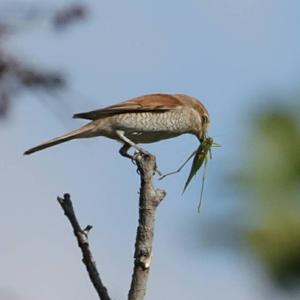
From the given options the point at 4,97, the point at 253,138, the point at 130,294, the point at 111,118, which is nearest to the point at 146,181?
the point at 130,294

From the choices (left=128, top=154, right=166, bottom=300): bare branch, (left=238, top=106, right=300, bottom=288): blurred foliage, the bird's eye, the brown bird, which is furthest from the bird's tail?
(left=238, top=106, right=300, bottom=288): blurred foliage

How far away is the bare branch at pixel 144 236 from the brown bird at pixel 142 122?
5188mm

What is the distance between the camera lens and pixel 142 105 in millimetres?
9828

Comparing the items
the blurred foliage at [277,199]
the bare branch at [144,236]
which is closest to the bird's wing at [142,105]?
the bare branch at [144,236]

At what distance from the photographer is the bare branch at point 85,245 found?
3221 mm

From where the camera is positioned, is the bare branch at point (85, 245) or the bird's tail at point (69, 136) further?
the bird's tail at point (69, 136)

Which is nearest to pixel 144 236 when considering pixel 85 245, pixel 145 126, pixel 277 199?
pixel 85 245

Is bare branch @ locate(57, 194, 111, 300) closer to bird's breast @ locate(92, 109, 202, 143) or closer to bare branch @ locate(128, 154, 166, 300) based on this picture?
bare branch @ locate(128, 154, 166, 300)

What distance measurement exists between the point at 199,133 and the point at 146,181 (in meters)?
6.18

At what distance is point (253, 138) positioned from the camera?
2252 mm

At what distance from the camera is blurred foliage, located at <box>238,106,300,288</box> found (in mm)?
2080

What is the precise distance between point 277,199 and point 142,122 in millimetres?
7465

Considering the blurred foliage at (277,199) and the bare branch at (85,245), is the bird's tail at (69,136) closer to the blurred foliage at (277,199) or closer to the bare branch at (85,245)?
the bare branch at (85,245)

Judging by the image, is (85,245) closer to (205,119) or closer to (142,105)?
(142,105)
